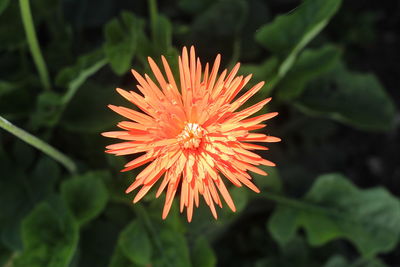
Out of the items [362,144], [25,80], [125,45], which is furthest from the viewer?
[362,144]

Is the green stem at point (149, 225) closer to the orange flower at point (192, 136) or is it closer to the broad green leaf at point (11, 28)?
the orange flower at point (192, 136)

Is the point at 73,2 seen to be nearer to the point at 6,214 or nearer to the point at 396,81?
the point at 6,214

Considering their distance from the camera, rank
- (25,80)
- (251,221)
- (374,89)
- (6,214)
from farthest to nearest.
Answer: (251,221)
(374,89)
(25,80)
(6,214)

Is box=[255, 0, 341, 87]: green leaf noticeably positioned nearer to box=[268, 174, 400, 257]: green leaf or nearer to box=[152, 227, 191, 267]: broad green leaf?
box=[268, 174, 400, 257]: green leaf

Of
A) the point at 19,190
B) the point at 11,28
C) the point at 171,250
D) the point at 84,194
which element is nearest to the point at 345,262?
the point at 171,250

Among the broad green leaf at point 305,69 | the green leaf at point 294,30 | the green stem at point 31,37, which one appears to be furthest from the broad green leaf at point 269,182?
the green stem at point 31,37

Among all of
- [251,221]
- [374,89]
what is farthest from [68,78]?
[374,89]
